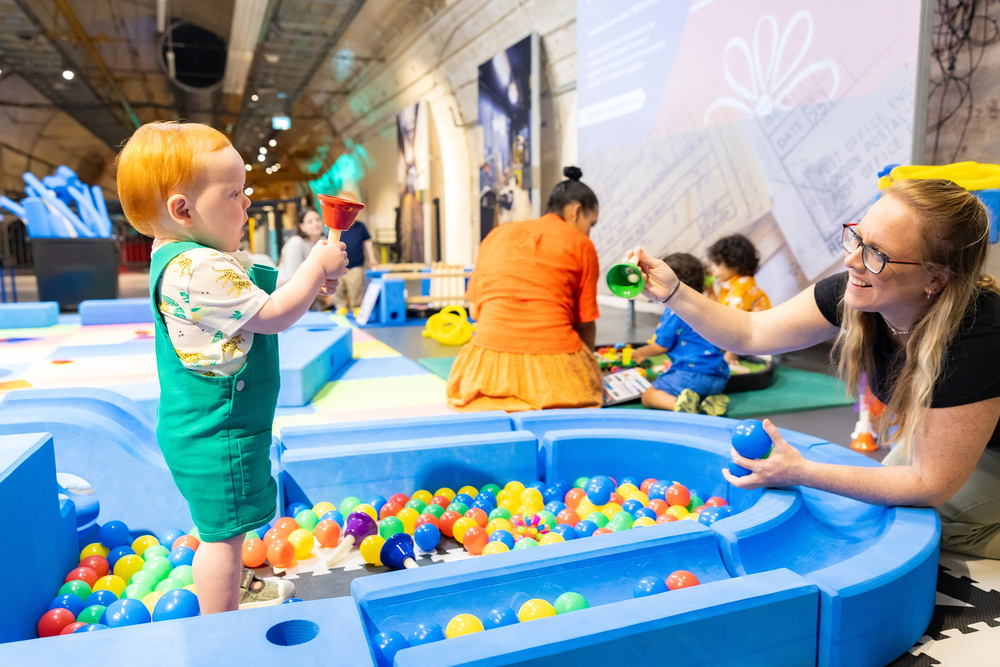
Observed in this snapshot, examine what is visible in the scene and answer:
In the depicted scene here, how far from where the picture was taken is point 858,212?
13.5 feet

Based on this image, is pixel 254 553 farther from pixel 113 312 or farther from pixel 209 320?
pixel 113 312

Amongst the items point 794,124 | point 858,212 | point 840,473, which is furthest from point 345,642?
point 794,124

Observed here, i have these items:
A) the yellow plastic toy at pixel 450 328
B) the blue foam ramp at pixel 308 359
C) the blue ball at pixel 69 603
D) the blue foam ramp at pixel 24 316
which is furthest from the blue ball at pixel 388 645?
the blue foam ramp at pixel 24 316

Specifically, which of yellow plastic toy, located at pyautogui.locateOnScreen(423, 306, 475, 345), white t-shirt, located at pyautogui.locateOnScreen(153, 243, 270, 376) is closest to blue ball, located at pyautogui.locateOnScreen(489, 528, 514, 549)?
white t-shirt, located at pyautogui.locateOnScreen(153, 243, 270, 376)

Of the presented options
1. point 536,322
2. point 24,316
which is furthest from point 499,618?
point 24,316

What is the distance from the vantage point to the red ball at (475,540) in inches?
70.9

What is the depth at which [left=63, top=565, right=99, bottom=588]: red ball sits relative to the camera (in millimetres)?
1619

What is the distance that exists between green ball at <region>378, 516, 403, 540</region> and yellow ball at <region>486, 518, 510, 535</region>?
236mm

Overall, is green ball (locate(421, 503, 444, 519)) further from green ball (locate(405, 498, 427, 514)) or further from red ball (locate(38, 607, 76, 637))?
red ball (locate(38, 607, 76, 637))

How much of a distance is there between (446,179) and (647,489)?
32.9ft

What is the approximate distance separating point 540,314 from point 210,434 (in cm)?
181

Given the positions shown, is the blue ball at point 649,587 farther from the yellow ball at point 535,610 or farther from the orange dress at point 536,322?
the orange dress at point 536,322

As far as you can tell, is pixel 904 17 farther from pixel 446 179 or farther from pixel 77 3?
pixel 77 3

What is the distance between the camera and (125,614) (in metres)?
1.39
